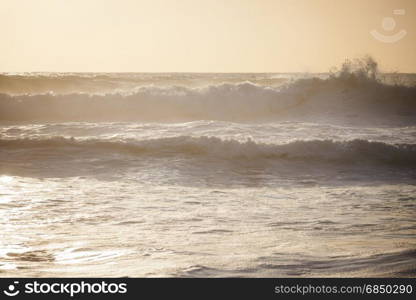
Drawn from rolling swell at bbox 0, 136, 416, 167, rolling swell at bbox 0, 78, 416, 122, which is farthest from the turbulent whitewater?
rolling swell at bbox 0, 78, 416, 122

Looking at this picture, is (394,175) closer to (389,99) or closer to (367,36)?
(389,99)

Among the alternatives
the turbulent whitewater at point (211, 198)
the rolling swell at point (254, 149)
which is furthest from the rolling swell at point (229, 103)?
the rolling swell at point (254, 149)

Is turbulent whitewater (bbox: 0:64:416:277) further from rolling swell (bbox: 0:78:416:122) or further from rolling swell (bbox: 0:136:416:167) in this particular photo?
rolling swell (bbox: 0:78:416:122)

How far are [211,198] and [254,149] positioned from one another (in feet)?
12.0

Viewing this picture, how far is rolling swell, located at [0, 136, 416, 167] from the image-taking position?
971 cm

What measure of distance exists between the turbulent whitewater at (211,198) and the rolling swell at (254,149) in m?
0.03

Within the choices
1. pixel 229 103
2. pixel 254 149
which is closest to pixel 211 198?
pixel 254 149

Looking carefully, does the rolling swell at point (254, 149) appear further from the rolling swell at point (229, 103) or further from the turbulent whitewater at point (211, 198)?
the rolling swell at point (229, 103)

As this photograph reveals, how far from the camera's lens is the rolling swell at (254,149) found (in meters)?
9.71

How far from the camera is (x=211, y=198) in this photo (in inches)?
256

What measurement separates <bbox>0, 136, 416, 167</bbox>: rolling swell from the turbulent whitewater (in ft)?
0.10

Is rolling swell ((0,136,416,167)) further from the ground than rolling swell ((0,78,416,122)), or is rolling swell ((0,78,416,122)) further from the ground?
rolling swell ((0,78,416,122))

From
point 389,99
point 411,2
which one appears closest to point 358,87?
point 389,99

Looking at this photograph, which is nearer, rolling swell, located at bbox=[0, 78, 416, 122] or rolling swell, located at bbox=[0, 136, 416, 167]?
rolling swell, located at bbox=[0, 136, 416, 167]
